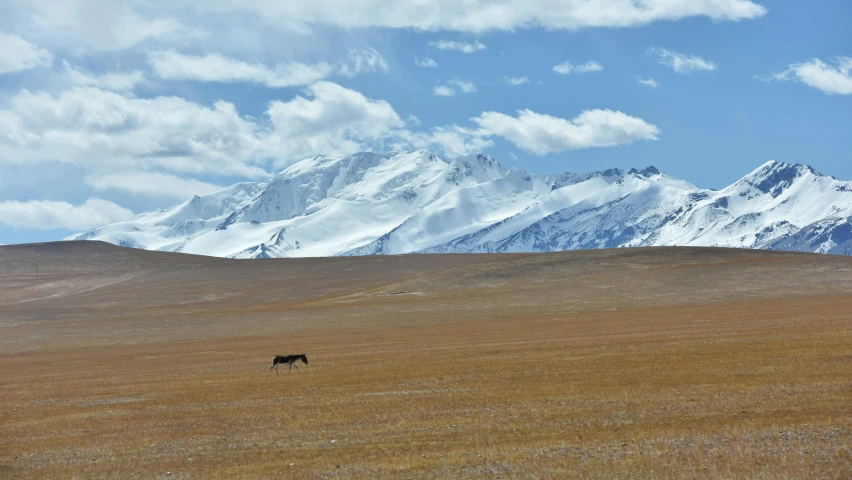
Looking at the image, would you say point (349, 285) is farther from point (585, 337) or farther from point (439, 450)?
point (439, 450)

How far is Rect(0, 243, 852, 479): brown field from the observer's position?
16562 millimetres

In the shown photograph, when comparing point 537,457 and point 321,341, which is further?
point 321,341

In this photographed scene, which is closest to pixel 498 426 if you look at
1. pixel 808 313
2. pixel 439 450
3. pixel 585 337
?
pixel 439 450

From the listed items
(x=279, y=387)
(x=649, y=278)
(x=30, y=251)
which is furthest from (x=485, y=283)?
(x=30, y=251)

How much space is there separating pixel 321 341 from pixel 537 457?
33731mm

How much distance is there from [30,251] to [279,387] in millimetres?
144680

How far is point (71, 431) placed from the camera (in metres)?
22.1

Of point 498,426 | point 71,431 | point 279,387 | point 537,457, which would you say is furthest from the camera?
point 279,387

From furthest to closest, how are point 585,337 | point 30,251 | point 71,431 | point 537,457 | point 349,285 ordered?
point 30,251, point 349,285, point 585,337, point 71,431, point 537,457

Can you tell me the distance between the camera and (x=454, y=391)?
24.5m

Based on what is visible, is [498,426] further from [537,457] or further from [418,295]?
[418,295]

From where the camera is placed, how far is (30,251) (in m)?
156

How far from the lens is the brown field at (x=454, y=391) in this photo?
54.3ft

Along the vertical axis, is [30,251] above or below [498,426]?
above
